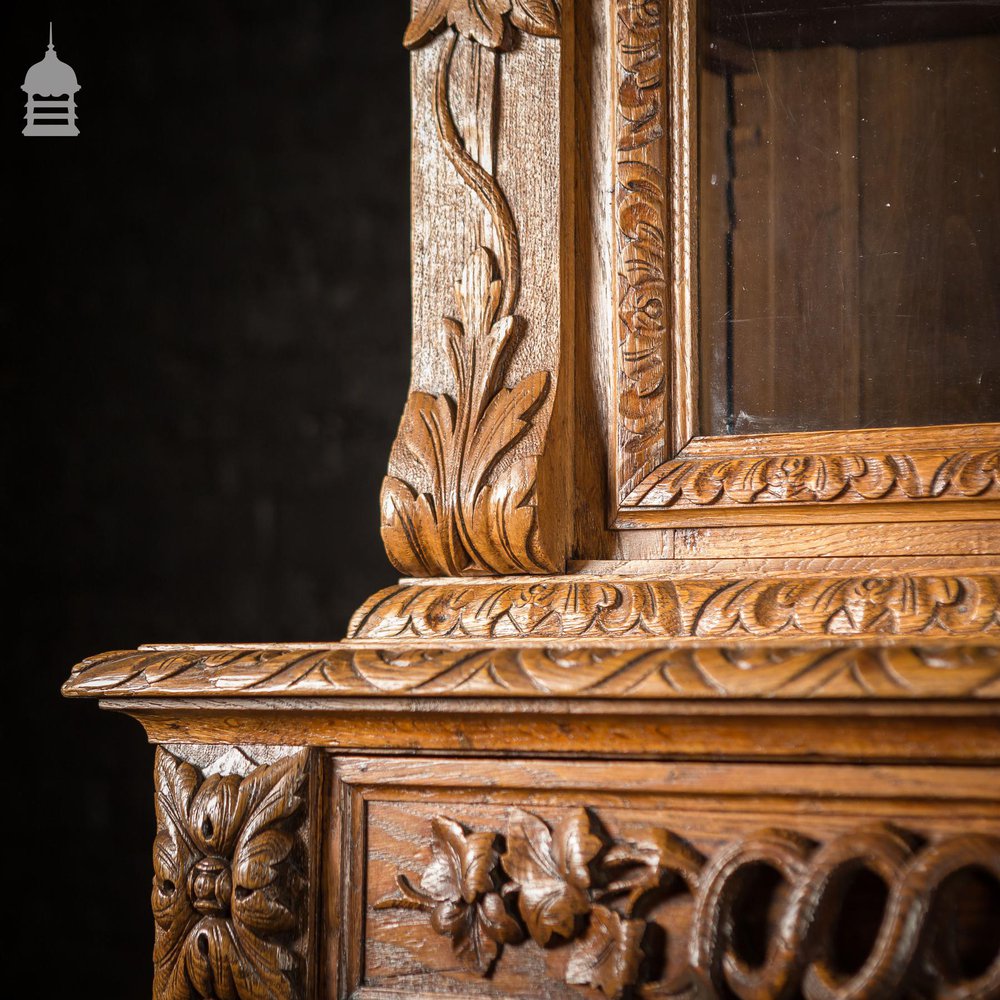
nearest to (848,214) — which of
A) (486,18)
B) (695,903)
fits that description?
(486,18)

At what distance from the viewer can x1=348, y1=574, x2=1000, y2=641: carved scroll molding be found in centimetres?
47

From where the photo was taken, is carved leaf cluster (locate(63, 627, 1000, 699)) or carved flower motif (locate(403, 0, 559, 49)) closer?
carved leaf cluster (locate(63, 627, 1000, 699))

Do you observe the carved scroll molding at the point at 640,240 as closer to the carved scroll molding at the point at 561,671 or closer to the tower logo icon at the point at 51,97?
the carved scroll molding at the point at 561,671

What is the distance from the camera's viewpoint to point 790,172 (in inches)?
21.5

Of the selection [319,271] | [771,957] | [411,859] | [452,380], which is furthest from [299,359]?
[771,957]

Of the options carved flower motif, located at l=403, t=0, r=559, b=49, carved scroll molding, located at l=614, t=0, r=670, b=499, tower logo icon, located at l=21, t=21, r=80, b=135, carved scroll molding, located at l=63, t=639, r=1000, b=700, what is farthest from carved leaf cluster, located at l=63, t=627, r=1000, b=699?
tower logo icon, located at l=21, t=21, r=80, b=135

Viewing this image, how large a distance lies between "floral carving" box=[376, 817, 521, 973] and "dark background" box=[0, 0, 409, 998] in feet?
2.52

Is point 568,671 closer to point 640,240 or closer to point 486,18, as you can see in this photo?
point 640,240

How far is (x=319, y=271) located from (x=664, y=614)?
2.91ft

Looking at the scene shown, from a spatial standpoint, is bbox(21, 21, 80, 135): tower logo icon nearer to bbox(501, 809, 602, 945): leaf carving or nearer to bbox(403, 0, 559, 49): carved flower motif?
bbox(403, 0, 559, 49): carved flower motif

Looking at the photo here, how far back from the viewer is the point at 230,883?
514mm

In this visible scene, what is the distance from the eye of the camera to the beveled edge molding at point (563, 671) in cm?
41

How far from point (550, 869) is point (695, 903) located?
0.06m

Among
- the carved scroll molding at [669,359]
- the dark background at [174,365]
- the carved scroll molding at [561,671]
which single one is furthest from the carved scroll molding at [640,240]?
the dark background at [174,365]
